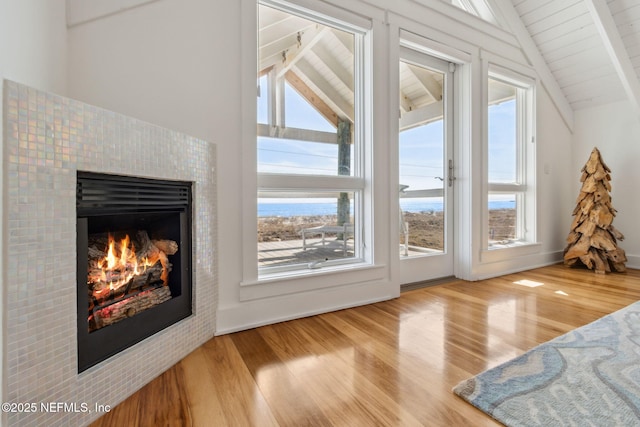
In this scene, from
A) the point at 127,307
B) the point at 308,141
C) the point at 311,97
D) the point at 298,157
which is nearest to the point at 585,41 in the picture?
the point at 311,97

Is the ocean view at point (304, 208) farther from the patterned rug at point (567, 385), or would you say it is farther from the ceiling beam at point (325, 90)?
the patterned rug at point (567, 385)

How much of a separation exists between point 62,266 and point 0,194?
0.26 m

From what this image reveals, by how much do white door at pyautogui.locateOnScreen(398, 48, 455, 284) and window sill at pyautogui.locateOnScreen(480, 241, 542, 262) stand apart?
0.36m

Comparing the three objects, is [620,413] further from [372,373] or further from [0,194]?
[0,194]

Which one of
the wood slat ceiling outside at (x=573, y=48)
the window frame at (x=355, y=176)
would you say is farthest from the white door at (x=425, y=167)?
the wood slat ceiling outside at (x=573, y=48)

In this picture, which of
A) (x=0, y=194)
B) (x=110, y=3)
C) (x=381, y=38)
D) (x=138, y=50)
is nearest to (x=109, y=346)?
(x=0, y=194)

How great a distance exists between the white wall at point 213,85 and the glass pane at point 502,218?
1.44 m

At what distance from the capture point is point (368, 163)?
7.36ft

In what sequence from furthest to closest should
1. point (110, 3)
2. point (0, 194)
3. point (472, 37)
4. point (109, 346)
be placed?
1. point (472, 37)
2. point (110, 3)
3. point (109, 346)
4. point (0, 194)

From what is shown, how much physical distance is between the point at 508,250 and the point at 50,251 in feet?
11.5

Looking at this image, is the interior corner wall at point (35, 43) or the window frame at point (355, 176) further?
the window frame at point (355, 176)

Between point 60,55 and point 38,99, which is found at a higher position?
point 60,55

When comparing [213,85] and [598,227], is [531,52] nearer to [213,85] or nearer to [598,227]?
[598,227]

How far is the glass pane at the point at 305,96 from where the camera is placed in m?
1.97
